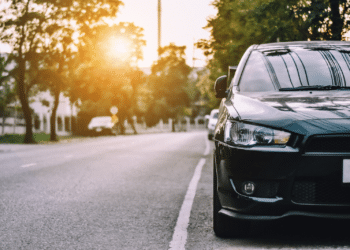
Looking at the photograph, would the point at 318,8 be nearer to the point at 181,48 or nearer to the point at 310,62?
the point at 310,62

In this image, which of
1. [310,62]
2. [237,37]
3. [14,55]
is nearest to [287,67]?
[310,62]

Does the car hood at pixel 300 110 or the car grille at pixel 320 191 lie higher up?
the car hood at pixel 300 110

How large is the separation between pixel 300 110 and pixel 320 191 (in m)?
0.63

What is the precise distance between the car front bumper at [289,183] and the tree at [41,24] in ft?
83.5

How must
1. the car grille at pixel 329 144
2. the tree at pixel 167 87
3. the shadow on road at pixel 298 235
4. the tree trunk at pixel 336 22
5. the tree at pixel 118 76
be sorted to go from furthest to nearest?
the tree at pixel 167 87, the tree at pixel 118 76, the tree trunk at pixel 336 22, the shadow on road at pixel 298 235, the car grille at pixel 329 144

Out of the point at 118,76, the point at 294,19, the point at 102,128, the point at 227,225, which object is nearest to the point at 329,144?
the point at 227,225

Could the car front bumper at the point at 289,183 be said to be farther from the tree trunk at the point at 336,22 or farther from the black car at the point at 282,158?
the tree trunk at the point at 336,22

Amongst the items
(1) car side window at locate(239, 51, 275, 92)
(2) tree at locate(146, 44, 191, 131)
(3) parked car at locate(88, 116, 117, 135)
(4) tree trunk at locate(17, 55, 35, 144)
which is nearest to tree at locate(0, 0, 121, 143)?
(4) tree trunk at locate(17, 55, 35, 144)

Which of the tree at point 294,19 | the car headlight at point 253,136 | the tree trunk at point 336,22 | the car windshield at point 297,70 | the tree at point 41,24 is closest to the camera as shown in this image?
the car headlight at point 253,136

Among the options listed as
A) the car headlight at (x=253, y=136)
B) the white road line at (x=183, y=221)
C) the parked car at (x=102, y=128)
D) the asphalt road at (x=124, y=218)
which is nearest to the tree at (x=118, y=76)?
the parked car at (x=102, y=128)

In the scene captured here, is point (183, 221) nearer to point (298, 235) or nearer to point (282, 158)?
point (298, 235)

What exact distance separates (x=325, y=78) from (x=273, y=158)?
4.55 ft

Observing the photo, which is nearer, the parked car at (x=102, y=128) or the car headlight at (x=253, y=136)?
the car headlight at (x=253, y=136)

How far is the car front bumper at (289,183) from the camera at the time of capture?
146 inches
